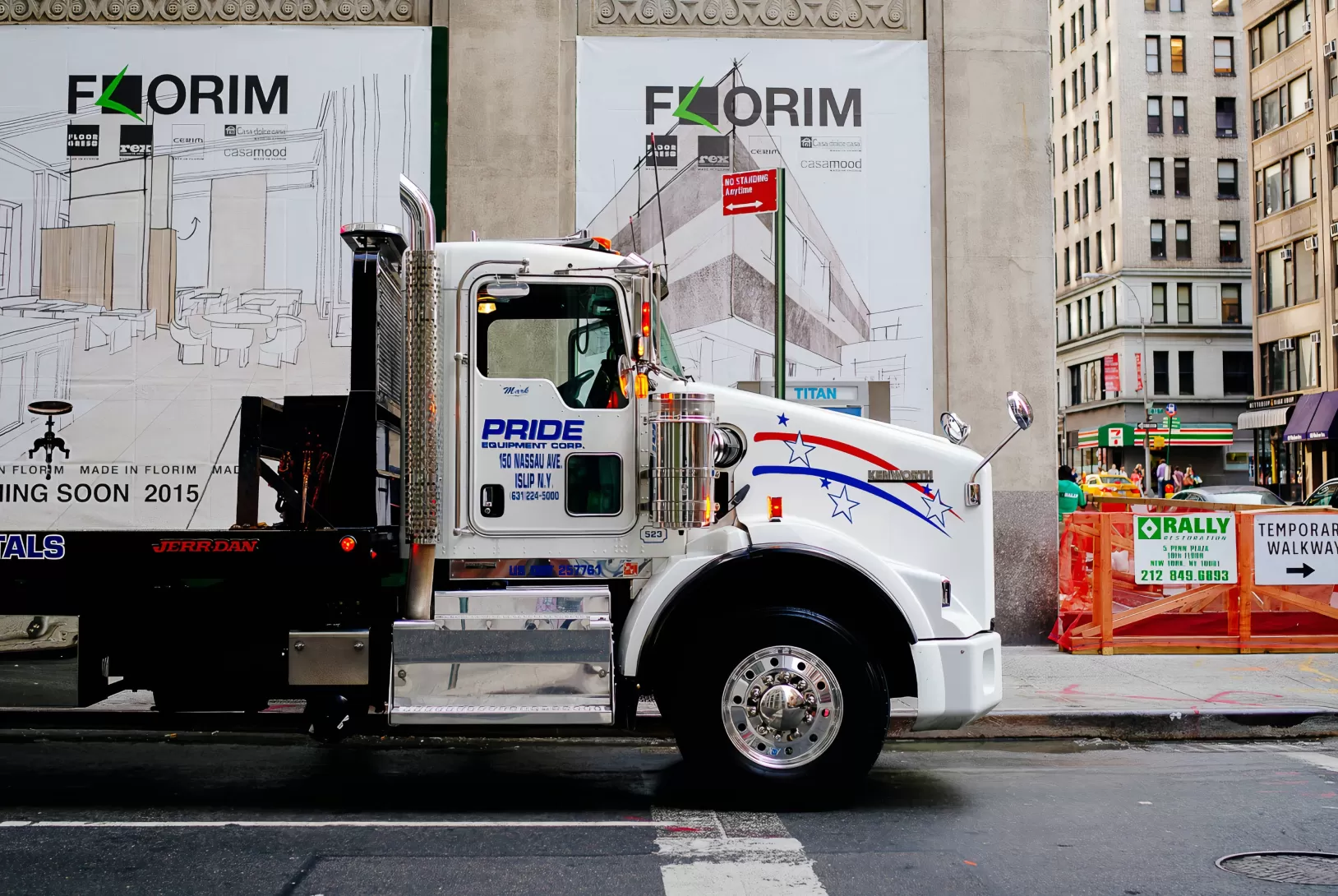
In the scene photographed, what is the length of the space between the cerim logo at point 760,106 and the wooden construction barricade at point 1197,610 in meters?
4.74

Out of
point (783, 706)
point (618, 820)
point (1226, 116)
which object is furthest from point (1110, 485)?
point (618, 820)

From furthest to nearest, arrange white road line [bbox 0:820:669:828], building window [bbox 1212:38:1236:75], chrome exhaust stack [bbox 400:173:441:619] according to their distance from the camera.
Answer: building window [bbox 1212:38:1236:75] < chrome exhaust stack [bbox 400:173:441:619] < white road line [bbox 0:820:669:828]

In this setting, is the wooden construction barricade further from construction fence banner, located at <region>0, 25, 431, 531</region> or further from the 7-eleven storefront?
the 7-eleven storefront

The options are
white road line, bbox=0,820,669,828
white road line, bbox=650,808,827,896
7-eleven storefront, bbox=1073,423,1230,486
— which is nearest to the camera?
white road line, bbox=650,808,827,896

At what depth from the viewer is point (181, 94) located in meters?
11.9

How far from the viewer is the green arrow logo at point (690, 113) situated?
12.1 metres

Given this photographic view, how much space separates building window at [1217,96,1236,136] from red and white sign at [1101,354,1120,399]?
13.2 meters

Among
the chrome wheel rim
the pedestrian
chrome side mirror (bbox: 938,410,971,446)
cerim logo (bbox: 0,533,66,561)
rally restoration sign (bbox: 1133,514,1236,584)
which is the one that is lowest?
the chrome wheel rim

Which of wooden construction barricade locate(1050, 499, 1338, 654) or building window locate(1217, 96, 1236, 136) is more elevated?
building window locate(1217, 96, 1236, 136)

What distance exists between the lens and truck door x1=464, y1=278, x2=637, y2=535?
6.35 metres

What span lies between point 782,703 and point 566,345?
2.16 metres

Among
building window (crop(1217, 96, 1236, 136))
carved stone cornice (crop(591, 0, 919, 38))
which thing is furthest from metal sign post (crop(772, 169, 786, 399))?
building window (crop(1217, 96, 1236, 136))

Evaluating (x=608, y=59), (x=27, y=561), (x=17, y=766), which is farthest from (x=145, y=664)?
(x=608, y=59)

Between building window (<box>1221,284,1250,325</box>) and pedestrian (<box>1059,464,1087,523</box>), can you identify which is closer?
pedestrian (<box>1059,464,1087,523</box>)
